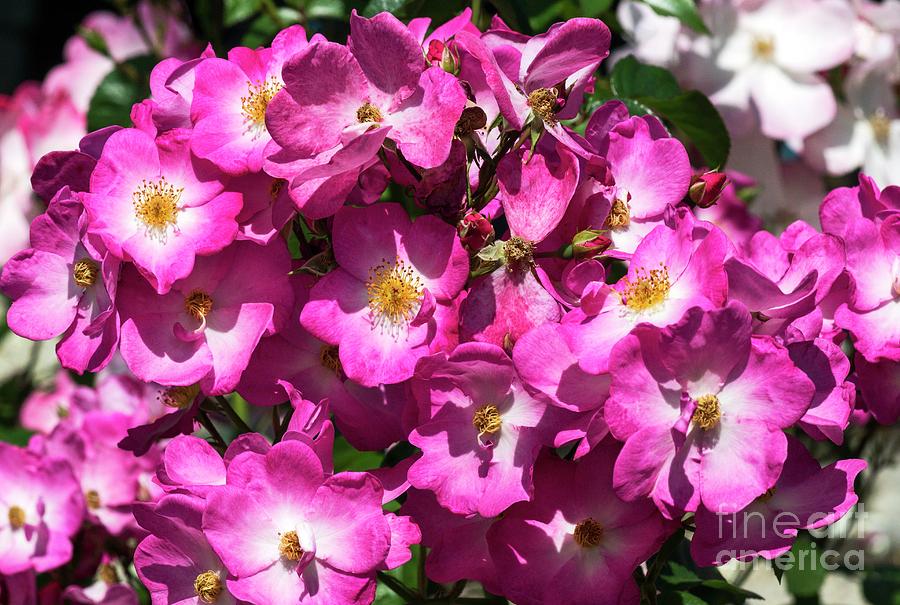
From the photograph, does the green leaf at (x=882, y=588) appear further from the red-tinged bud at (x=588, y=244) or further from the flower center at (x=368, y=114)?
the flower center at (x=368, y=114)

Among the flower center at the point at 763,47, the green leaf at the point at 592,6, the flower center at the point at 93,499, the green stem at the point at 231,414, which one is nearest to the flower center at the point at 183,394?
the green stem at the point at 231,414

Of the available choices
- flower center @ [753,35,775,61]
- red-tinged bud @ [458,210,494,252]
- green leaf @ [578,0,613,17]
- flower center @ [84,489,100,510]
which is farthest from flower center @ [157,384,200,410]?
flower center @ [753,35,775,61]

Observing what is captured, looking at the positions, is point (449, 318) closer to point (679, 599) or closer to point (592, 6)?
point (679, 599)

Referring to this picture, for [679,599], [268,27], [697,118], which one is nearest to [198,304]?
[679,599]

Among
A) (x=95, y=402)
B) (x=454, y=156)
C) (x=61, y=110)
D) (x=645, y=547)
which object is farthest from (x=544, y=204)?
(x=61, y=110)

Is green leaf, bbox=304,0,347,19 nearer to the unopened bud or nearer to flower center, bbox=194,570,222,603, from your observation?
the unopened bud

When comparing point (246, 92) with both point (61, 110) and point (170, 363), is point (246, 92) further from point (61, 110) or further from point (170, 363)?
point (61, 110)
